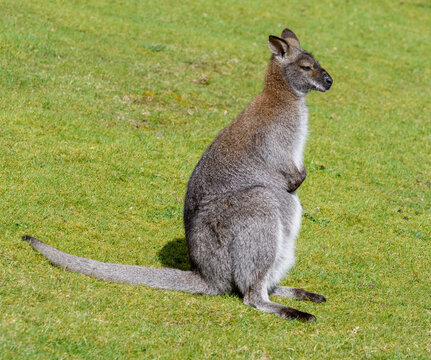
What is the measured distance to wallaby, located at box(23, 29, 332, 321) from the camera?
6.92m

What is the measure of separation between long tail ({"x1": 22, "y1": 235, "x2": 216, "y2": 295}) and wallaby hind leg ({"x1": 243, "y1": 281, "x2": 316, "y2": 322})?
470 millimetres

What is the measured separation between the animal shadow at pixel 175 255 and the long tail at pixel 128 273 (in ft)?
3.77

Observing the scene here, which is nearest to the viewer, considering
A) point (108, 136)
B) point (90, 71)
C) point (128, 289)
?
point (128, 289)

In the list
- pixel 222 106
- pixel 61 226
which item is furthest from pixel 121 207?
pixel 222 106

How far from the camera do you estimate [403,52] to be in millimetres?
22359

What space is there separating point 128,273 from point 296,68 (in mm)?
3520

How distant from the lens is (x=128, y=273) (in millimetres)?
7008

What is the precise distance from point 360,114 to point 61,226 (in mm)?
10142

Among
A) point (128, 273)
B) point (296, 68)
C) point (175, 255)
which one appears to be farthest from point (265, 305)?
point (296, 68)

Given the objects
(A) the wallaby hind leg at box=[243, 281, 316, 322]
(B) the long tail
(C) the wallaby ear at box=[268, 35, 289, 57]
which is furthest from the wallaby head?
(B) the long tail

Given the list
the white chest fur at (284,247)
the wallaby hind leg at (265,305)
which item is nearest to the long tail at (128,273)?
the wallaby hind leg at (265,305)

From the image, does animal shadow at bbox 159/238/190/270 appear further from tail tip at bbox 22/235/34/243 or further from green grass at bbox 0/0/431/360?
tail tip at bbox 22/235/34/243

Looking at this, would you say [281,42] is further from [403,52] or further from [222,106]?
[403,52]

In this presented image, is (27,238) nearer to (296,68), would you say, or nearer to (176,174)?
(296,68)
